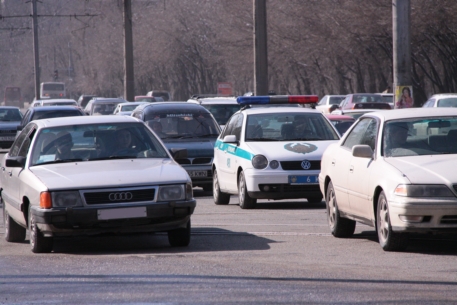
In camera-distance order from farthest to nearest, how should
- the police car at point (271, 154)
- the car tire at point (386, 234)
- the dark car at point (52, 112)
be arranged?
the dark car at point (52, 112) → the police car at point (271, 154) → the car tire at point (386, 234)

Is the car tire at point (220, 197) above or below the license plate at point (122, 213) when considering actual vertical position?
below

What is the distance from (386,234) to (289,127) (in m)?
6.32

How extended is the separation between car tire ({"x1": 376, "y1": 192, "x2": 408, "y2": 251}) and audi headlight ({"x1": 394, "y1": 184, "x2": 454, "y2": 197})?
0.35 m

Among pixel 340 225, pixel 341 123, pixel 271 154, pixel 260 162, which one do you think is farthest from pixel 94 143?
pixel 341 123

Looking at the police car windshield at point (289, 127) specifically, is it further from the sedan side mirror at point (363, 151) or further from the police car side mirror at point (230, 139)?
the sedan side mirror at point (363, 151)

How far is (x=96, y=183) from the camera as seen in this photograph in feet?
32.1

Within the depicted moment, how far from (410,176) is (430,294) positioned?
2126 mm

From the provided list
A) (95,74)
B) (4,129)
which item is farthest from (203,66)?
(4,129)

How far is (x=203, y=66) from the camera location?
89.5m

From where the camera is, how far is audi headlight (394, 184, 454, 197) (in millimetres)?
9147

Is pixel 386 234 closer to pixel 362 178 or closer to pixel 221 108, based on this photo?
pixel 362 178

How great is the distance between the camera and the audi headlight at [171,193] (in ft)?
32.6

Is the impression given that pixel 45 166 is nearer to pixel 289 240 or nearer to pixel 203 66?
pixel 289 240

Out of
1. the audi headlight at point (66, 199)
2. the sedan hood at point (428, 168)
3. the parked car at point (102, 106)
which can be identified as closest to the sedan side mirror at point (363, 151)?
the sedan hood at point (428, 168)
